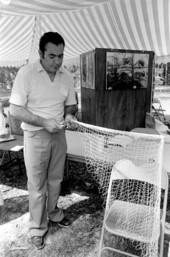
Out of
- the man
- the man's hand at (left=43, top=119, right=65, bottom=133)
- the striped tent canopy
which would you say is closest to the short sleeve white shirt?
the man

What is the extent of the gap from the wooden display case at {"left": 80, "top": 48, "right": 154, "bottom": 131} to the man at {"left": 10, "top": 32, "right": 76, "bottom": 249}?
1.11 metres

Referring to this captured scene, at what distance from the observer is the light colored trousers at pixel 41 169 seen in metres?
2.08

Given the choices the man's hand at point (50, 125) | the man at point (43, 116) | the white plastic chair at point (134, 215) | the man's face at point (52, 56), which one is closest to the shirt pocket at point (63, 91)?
the man at point (43, 116)

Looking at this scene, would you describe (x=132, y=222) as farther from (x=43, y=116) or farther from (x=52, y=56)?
(x=52, y=56)

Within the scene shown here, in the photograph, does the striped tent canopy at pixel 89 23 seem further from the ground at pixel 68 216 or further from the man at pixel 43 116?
the ground at pixel 68 216

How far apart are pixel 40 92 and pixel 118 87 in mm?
1700

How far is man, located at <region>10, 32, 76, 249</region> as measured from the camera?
1.91 metres

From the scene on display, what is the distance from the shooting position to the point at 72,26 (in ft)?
20.7

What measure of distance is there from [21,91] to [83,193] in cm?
200

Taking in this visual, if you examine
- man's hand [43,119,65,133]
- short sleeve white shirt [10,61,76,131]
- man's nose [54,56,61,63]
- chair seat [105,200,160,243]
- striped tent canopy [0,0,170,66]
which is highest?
striped tent canopy [0,0,170,66]

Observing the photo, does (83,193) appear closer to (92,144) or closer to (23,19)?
(92,144)

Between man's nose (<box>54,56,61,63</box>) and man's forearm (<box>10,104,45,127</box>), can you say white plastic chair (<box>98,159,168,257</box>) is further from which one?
man's nose (<box>54,56,61,63</box>)

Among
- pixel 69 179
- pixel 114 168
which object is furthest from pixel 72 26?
pixel 114 168

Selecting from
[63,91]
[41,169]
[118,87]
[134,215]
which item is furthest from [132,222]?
[118,87]
